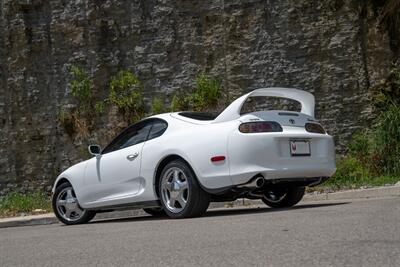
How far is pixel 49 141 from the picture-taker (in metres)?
16.4

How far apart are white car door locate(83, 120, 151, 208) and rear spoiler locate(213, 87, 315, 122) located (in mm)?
1261

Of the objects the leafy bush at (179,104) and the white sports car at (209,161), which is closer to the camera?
the white sports car at (209,161)

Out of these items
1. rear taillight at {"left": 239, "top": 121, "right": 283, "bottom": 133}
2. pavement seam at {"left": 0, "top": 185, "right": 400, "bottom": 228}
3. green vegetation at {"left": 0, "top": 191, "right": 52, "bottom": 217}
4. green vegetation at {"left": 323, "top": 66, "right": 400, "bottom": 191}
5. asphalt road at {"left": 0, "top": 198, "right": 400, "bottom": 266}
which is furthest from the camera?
green vegetation at {"left": 0, "top": 191, "right": 52, "bottom": 217}

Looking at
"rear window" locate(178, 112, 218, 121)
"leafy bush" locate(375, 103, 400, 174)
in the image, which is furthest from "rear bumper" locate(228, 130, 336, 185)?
"leafy bush" locate(375, 103, 400, 174)

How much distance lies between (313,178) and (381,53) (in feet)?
24.0

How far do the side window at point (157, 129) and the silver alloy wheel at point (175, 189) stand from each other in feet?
2.14

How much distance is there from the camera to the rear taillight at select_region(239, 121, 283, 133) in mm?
7570

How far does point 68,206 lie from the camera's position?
931 centimetres

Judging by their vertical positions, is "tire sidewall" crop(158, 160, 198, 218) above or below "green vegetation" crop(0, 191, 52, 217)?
above

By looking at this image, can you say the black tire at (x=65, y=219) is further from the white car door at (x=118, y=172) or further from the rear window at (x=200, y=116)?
the rear window at (x=200, y=116)

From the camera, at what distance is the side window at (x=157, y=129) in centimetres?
843

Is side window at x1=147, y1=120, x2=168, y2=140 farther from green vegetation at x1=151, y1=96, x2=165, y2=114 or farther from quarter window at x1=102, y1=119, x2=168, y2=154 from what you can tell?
green vegetation at x1=151, y1=96, x2=165, y2=114

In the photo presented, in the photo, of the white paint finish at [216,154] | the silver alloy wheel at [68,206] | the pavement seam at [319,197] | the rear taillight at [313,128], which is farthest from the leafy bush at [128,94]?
the rear taillight at [313,128]

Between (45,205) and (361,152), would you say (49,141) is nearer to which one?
(45,205)
